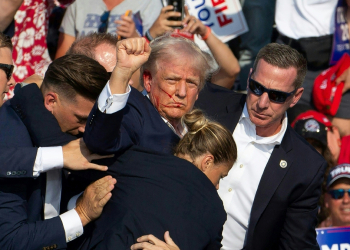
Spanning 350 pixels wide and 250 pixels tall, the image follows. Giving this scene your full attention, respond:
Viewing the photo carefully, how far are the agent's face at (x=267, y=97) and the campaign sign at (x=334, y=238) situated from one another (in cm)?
104

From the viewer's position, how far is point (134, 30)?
490cm

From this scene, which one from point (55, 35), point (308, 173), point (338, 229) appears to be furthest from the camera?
point (55, 35)

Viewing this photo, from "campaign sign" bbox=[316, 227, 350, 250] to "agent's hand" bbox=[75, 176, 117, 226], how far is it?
2.17 m

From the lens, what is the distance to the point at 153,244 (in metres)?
2.69

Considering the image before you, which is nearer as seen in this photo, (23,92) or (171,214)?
(171,214)

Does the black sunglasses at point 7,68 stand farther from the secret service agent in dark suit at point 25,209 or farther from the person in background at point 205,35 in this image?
the person in background at point 205,35

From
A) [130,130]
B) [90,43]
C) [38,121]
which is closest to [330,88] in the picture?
[90,43]

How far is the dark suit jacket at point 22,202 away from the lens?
9.05 feet

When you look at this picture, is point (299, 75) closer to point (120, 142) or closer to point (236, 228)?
point (236, 228)

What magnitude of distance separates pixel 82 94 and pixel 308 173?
173 centimetres

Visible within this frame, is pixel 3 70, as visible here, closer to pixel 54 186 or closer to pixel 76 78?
pixel 76 78

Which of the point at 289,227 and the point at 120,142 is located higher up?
the point at 120,142

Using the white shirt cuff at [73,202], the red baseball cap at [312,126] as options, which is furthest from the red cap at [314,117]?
the white shirt cuff at [73,202]

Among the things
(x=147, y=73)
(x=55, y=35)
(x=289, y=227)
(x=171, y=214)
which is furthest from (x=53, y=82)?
(x=55, y=35)
